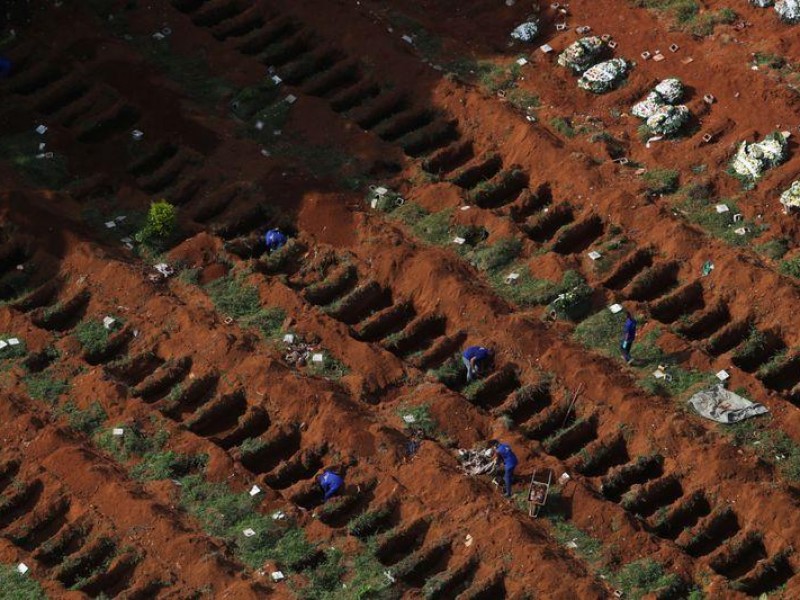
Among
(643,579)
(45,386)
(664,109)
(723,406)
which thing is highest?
(664,109)

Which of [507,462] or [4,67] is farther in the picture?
[4,67]

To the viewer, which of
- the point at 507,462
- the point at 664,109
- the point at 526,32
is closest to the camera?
the point at 507,462

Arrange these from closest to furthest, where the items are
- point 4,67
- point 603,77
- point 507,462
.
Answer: point 507,462, point 603,77, point 4,67

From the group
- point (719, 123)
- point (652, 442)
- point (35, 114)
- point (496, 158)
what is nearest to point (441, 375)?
point (652, 442)

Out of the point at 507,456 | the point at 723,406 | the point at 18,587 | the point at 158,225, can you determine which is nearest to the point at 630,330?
the point at 723,406

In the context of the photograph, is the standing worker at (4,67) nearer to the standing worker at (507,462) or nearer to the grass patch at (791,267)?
the standing worker at (507,462)

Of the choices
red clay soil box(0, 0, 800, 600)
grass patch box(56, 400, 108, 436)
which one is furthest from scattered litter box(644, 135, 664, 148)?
grass patch box(56, 400, 108, 436)

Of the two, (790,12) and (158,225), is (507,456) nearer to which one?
(158,225)

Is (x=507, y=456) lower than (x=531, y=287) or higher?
lower
